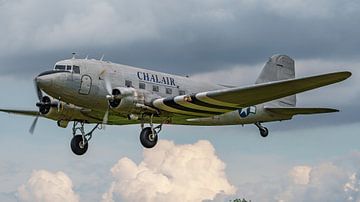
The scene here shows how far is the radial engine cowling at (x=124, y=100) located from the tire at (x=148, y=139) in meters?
1.28

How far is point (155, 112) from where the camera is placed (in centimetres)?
3794

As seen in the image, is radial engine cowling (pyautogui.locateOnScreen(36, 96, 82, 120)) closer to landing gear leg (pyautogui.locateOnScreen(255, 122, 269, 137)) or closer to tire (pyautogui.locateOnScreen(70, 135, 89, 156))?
tire (pyautogui.locateOnScreen(70, 135, 89, 156))

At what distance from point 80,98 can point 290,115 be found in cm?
1220

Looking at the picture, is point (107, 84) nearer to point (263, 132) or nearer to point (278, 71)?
point (263, 132)

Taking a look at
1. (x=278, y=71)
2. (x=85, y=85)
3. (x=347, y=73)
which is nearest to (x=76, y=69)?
(x=85, y=85)

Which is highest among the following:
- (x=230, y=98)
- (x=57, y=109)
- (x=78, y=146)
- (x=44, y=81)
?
(x=230, y=98)

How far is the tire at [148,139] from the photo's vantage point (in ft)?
123

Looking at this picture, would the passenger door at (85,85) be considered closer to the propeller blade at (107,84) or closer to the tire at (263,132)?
the propeller blade at (107,84)

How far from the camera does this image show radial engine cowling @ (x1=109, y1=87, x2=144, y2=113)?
120 feet

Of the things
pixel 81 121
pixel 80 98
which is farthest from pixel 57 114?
pixel 80 98

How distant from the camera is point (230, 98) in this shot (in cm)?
3775

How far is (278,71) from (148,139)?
41.5ft

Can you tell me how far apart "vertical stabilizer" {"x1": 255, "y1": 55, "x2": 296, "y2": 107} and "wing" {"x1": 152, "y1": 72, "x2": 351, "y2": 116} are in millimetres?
8326

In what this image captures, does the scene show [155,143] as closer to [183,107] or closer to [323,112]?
[183,107]
